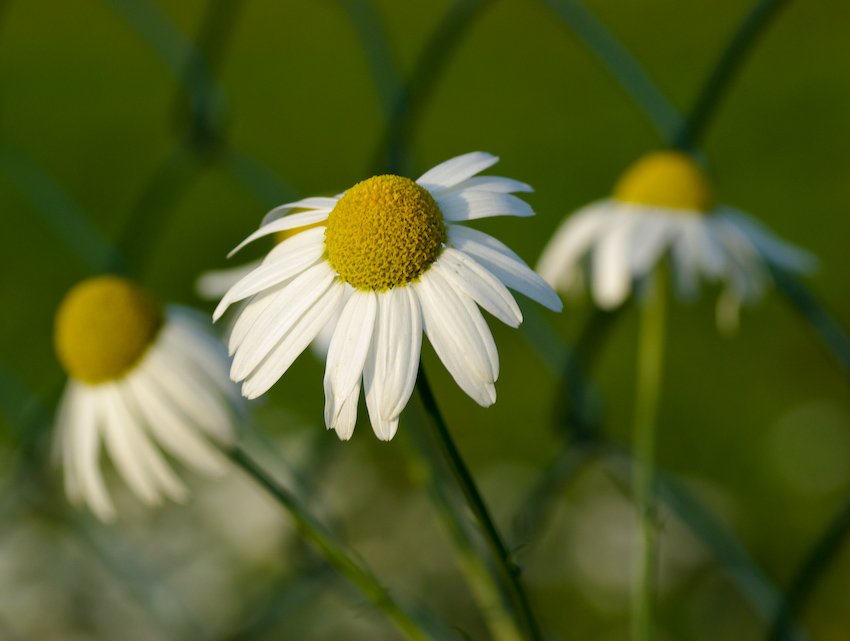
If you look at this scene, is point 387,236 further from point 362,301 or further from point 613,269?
point 613,269

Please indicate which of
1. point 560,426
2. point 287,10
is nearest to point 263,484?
point 560,426

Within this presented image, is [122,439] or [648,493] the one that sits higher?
[122,439]

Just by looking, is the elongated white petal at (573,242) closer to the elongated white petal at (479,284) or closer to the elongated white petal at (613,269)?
the elongated white petal at (613,269)

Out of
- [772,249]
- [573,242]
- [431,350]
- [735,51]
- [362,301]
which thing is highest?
[362,301]

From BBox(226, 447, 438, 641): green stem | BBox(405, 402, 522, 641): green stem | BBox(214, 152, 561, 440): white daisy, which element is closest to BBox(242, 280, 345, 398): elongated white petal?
BBox(214, 152, 561, 440): white daisy

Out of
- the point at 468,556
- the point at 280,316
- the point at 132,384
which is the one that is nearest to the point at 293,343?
the point at 280,316

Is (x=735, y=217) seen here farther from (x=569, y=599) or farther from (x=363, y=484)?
(x=363, y=484)

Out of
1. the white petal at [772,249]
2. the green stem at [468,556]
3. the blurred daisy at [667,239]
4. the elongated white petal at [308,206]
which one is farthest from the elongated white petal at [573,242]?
the elongated white petal at [308,206]
